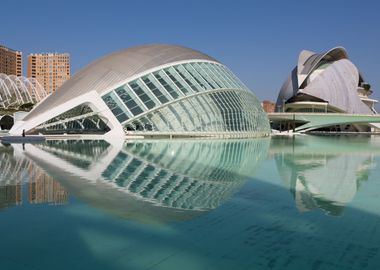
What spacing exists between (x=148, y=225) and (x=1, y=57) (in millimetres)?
132526

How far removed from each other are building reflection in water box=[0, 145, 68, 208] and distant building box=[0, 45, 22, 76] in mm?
125097

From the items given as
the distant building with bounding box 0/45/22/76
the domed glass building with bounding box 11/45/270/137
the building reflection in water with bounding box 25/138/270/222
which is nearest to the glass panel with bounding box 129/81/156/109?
the domed glass building with bounding box 11/45/270/137

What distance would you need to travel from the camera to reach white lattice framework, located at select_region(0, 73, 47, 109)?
68250 millimetres

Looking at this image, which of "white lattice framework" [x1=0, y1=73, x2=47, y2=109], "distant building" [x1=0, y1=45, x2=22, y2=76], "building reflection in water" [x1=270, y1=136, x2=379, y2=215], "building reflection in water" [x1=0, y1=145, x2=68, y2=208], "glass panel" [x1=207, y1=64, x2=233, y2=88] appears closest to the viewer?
"building reflection in water" [x1=0, y1=145, x2=68, y2=208]

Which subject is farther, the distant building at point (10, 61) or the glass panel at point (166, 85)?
the distant building at point (10, 61)

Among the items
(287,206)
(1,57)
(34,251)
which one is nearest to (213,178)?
(287,206)

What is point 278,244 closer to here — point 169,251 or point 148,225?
point 169,251

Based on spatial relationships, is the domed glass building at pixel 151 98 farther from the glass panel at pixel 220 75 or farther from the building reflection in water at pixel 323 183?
the building reflection in water at pixel 323 183

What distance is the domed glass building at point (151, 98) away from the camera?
30.1m

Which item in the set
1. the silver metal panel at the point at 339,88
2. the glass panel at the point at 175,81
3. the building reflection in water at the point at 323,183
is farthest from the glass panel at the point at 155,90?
the silver metal panel at the point at 339,88

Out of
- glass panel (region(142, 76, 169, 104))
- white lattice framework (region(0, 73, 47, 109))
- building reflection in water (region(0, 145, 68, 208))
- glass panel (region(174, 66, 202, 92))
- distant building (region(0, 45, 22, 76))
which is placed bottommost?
building reflection in water (region(0, 145, 68, 208))

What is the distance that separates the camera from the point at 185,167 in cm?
1334

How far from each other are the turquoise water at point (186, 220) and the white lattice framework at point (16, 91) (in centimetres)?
6252

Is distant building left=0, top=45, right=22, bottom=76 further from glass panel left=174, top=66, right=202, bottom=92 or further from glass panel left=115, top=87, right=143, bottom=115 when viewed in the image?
glass panel left=115, top=87, right=143, bottom=115
